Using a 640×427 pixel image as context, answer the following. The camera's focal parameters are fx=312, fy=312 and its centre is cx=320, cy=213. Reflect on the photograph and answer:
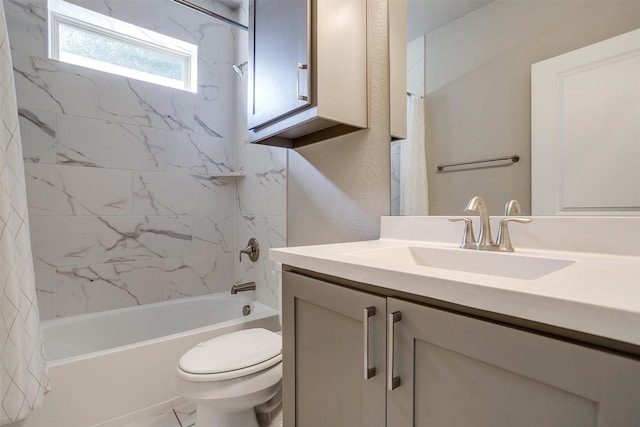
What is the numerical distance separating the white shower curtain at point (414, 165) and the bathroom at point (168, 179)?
0.26 ft

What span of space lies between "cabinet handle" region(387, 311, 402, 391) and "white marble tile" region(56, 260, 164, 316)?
205 centimetres

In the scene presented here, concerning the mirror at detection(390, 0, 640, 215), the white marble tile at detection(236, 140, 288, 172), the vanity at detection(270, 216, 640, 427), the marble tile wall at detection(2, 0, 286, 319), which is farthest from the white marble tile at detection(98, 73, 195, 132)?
the vanity at detection(270, 216, 640, 427)

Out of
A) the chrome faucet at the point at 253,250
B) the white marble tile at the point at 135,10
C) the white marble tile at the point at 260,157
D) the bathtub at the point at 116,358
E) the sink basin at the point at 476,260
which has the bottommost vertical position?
the bathtub at the point at 116,358

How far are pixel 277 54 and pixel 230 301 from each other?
5.72 ft

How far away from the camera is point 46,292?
1.83 m

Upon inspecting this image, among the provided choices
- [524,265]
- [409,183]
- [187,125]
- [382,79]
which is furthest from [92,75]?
[524,265]

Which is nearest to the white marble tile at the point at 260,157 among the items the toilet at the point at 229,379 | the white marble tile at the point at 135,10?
the white marble tile at the point at 135,10

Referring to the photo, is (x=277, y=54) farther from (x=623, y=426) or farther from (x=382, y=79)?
(x=623, y=426)

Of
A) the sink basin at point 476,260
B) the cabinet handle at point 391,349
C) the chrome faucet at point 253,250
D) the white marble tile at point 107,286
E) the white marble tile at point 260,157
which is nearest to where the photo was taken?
the cabinet handle at point 391,349

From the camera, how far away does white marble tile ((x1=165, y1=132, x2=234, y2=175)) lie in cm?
226

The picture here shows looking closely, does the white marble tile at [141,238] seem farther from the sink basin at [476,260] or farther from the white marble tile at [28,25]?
the sink basin at [476,260]

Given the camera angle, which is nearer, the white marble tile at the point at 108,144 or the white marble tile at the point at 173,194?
the white marble tile at the point at 108,144

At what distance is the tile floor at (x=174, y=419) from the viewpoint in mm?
1511

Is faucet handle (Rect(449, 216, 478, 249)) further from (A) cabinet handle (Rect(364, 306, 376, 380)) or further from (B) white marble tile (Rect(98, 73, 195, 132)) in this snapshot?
(B) white marble tile (Rect(98, 73, 195, 132))
